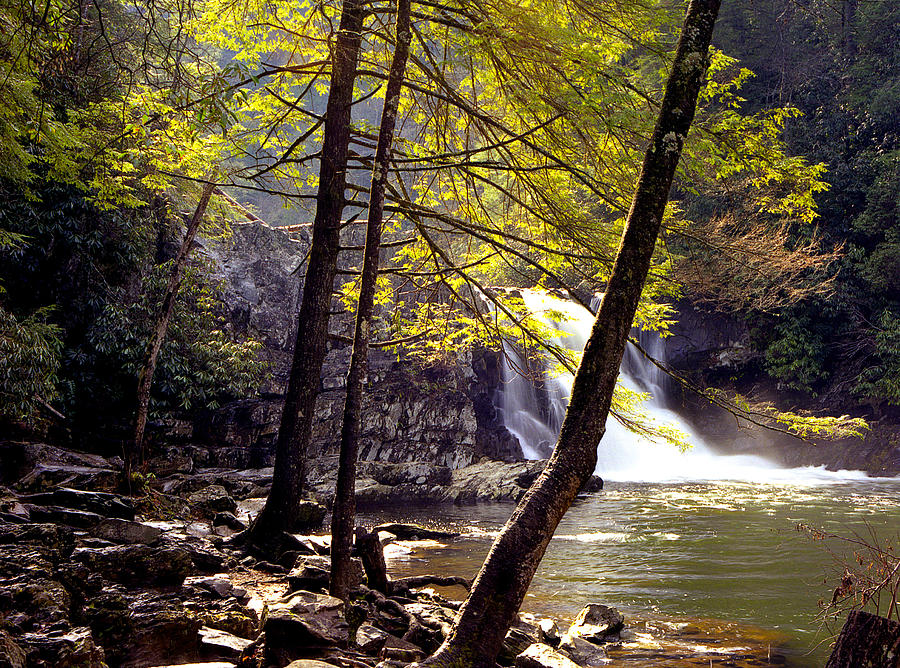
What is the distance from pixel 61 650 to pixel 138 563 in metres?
2.03

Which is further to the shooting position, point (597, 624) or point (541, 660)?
point (597, 624)

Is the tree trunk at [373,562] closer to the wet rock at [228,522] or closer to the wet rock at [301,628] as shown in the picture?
the wet rock at [301,628]

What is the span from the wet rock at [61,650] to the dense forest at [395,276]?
1 centimetres

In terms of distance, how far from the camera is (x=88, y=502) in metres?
6.09

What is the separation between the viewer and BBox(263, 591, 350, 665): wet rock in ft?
10.9

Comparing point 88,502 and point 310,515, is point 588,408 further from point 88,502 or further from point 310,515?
point 310,515

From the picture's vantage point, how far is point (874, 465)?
721 inches

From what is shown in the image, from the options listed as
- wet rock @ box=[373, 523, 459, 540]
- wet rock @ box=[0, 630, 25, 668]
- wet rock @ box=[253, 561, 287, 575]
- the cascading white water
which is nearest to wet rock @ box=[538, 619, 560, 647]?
wet rock @ box=[253, 561, 287, 575]

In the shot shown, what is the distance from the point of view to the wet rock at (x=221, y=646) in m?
3.21

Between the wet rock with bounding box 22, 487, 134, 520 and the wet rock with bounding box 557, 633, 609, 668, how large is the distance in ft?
15.5

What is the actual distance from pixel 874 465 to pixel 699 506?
31.2 feet

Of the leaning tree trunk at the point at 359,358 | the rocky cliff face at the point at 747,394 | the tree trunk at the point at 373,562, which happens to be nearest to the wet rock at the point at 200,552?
the tree trunk at the point at 373,562

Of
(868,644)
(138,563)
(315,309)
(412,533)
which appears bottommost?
(412,533)

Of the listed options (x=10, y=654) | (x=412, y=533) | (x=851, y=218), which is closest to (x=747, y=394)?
(x=851, y=218)
